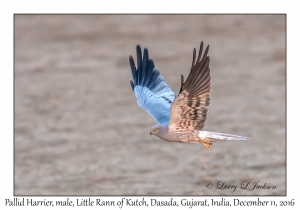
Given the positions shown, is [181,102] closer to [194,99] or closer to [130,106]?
[194,99]

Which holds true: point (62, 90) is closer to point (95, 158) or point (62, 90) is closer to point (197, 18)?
point (95, 158)

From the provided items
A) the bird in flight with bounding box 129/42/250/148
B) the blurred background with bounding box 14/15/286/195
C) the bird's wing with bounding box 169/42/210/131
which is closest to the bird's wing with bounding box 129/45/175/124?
the bird in flight with bounding box 129/42/250/148

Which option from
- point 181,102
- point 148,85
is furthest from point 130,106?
point 181,102

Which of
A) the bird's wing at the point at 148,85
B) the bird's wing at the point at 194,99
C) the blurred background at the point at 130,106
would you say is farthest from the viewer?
the blurred background at the point at 130,106

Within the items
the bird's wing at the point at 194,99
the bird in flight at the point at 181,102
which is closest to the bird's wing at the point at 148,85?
the bird in flight at the point at 181,102

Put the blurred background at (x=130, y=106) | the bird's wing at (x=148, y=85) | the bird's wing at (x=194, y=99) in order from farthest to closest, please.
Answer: the blurred background at (x=130, y=106), the bird's wing at (x=148, y=85), the bird's wing at (x=194, y=99)

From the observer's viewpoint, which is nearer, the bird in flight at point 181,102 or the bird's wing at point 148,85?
the bird in flight at point 181,102

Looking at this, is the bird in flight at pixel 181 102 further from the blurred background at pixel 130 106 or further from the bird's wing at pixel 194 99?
the blurred background at pixel 130 106
